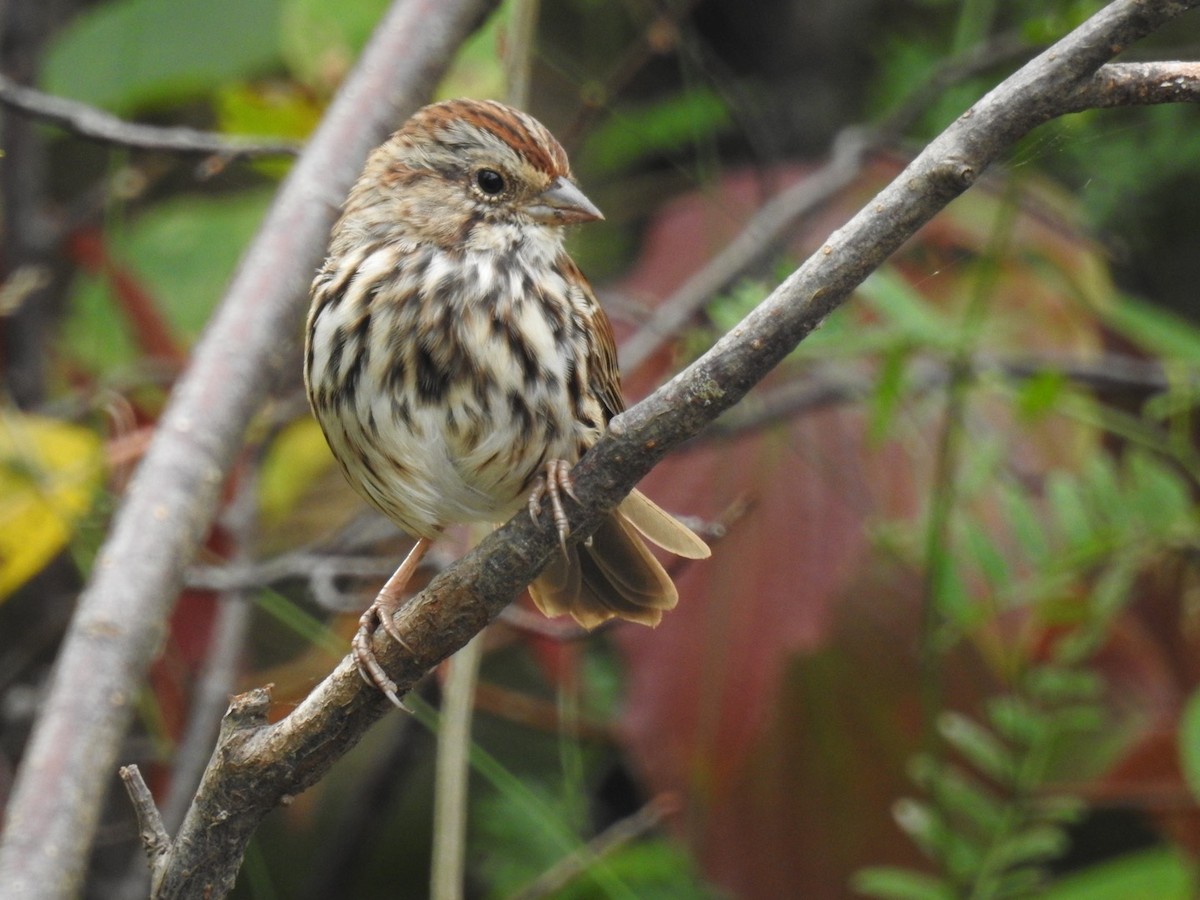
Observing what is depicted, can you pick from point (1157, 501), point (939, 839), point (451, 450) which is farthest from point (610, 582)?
point (1157, 501)

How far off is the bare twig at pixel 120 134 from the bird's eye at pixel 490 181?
570mm

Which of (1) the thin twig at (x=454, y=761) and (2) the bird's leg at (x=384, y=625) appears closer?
(2) the bird's leg at (x=384, y=625)

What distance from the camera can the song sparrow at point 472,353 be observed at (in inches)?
91.7

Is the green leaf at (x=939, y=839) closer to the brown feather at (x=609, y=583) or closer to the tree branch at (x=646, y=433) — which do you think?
the brown feather at (x=609, y=583)

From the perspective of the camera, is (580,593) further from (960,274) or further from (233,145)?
(960,274)

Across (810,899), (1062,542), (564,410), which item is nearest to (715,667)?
(810,899)

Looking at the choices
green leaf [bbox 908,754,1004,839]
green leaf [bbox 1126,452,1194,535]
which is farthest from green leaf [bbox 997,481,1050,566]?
green leaf [bbox 908,754,1004,839]

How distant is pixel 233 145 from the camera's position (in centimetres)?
295

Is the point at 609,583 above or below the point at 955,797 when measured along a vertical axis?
above

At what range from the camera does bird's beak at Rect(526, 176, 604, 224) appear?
8.32 feet

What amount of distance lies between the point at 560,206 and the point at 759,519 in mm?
983

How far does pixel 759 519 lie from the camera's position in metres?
3.26

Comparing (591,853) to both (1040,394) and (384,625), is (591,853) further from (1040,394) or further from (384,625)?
(1040,394)

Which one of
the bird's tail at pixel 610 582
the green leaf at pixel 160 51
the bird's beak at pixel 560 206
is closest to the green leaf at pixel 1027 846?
the bird's tail at pixel 610 582
